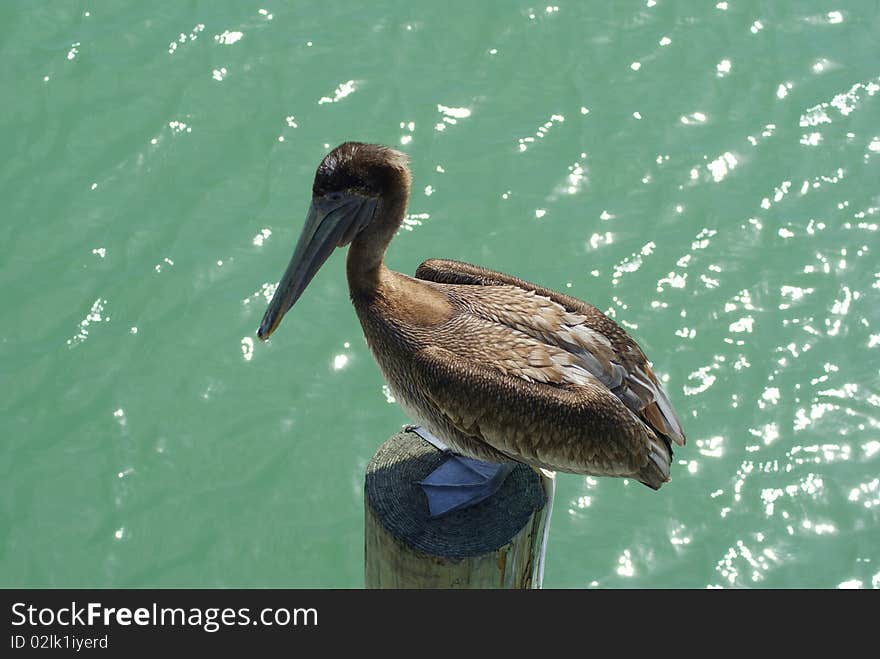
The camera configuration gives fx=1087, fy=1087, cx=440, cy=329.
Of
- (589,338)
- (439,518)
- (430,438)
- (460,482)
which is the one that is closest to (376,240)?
(430,438)

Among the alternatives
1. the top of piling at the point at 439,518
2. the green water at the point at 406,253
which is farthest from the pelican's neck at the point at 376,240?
the green water at the point at 406,253

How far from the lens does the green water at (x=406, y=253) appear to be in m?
6.19

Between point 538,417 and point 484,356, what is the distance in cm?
37

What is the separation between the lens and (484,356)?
4707 millimetres

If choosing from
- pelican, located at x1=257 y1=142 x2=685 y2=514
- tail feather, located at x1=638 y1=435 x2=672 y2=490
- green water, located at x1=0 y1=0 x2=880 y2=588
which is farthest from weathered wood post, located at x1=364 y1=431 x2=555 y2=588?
green water, located at x1=0 y1=0 x2=880 y2=588

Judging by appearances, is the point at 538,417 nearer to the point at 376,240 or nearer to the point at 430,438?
the point at 430,438

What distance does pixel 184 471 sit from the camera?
6340 mm

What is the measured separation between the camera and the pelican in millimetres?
4574

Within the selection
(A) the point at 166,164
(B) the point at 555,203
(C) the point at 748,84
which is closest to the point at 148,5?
(A) the point at 166,164

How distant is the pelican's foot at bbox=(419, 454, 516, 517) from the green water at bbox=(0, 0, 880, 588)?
176 cm

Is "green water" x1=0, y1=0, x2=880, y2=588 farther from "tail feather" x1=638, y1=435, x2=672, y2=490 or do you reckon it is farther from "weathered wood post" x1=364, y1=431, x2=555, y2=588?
"weathered wood post" x1=364, y1=431, x2=555, y2=588

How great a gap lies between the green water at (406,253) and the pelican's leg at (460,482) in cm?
170
